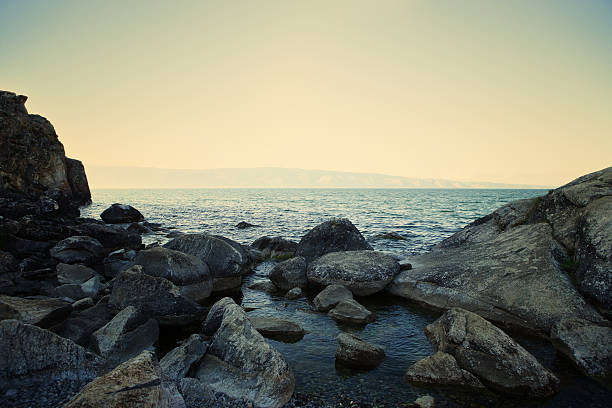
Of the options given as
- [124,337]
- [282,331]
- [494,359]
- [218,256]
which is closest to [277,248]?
[218,256]

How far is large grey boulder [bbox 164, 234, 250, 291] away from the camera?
1379 cm

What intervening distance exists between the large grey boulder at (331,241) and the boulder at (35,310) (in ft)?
32.0

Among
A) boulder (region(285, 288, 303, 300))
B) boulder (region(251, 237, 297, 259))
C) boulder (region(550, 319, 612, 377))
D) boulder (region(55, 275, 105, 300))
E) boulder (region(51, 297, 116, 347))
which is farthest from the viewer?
boulder (region(251, 237, 297, 259))

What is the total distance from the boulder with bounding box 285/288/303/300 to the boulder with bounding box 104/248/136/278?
23.7ft

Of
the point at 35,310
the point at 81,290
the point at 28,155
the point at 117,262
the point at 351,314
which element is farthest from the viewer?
the point at 28,155

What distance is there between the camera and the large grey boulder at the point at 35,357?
6.21 m

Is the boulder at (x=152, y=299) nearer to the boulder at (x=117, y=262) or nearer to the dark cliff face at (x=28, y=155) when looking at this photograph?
the boulder at (x=117, y=262)

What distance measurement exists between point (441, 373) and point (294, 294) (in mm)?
6703

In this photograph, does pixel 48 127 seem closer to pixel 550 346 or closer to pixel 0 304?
pixel 0 304

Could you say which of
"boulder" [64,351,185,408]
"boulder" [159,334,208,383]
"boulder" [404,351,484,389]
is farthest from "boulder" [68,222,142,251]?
"boulder" [404,351,484,389]

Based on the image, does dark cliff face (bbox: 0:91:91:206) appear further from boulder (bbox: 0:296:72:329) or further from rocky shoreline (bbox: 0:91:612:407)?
boulder (bbox: 0:296:72:329)

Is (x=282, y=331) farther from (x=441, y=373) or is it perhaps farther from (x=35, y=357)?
(x=35, y=357)

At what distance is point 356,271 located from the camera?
12516 mm

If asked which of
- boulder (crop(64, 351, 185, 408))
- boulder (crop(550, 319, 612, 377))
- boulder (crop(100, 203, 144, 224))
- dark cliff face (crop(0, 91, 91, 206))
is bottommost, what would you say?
boulder (crop(100, 203, 144, 224))
